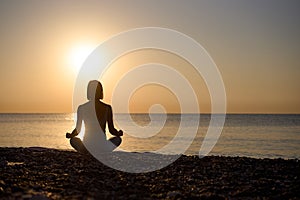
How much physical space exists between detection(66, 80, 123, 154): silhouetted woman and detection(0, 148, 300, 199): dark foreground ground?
0.51m

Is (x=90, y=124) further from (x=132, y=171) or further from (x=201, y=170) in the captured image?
(x=201, y=170)

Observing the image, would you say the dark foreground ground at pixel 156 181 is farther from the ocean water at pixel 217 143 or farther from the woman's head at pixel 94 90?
the ocean water at pixel 217 143

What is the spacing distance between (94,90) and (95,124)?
1.05m

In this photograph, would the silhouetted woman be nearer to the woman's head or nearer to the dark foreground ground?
the woman's head

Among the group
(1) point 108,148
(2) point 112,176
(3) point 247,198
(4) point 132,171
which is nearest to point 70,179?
(2) point 112,176

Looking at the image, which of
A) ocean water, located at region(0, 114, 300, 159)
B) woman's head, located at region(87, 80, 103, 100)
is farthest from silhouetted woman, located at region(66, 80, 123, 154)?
ocean water, located at region(0, 114, 300, 159)

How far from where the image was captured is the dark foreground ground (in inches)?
313

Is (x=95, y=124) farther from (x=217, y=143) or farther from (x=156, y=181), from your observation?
(x=217, y=143)

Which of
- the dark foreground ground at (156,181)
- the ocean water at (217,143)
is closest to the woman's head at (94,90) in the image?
the dark foreground ground at (156,181)

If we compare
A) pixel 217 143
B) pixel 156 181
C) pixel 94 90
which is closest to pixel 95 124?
pixel 94 90

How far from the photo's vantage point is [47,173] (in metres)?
10.6

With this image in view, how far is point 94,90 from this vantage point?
12.2 metres

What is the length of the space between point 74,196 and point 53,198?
37cm

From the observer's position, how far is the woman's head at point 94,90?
39.7ft
